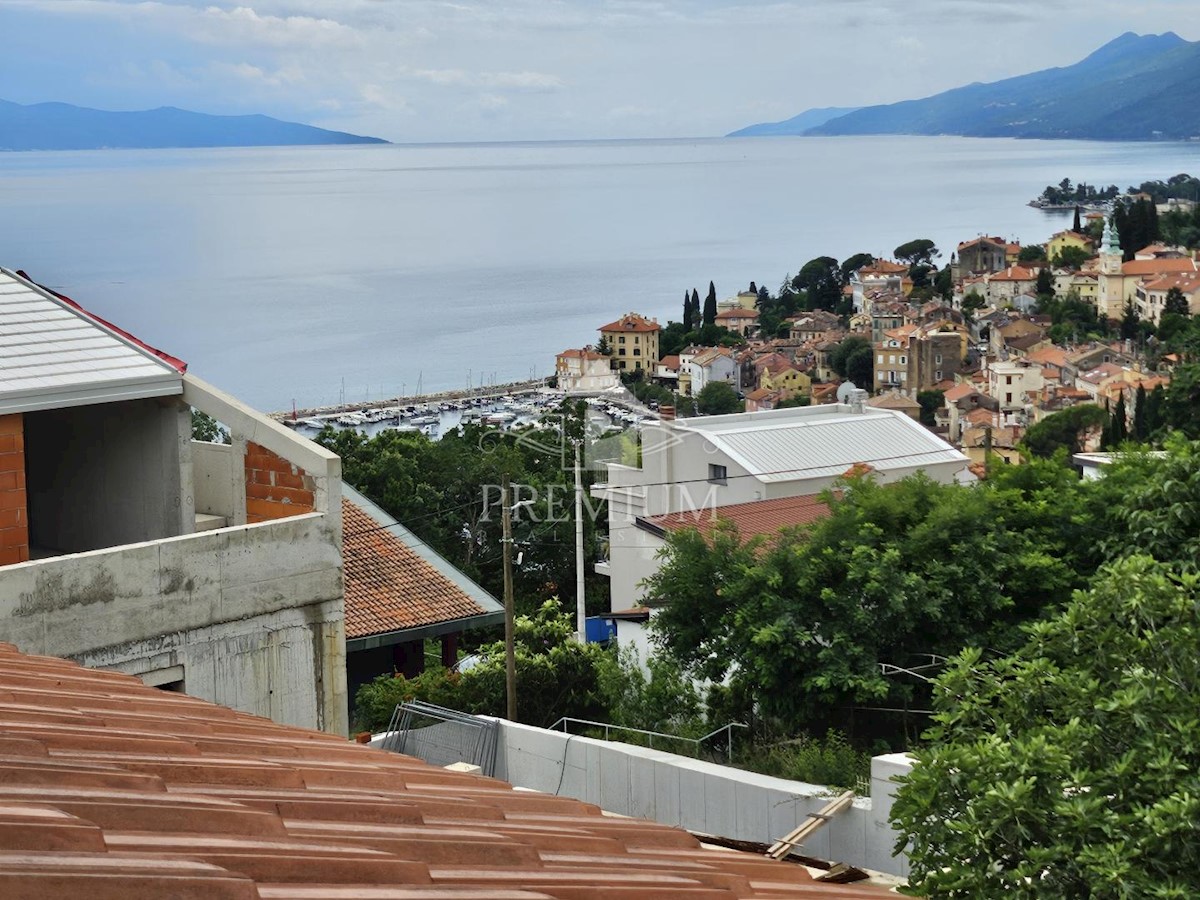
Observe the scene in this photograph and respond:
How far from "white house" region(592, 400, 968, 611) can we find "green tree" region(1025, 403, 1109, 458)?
5154cm

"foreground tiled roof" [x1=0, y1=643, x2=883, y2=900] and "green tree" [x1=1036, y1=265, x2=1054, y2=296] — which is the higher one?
"foreground tiled roof" [x1=0, y1=643, x2=883, y2=900]

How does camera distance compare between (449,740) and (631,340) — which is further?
(631,340)

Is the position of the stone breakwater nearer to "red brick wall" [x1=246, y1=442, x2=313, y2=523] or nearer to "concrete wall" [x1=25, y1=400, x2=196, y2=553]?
"concrete wall" [x1=25, y1=400, x2=196, y2=553]

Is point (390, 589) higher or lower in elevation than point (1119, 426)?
higher

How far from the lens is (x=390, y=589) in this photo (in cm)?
1828

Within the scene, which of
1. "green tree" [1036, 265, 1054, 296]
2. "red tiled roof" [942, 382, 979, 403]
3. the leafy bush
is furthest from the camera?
"green tree" [1036, 265, 1054, 296]

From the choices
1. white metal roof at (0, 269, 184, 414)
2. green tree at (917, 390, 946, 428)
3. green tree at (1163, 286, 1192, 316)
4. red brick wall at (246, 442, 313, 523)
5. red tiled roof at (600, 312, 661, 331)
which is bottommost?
green tree at (917, 390, 946, 428)

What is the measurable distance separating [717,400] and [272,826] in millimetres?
→ 104794

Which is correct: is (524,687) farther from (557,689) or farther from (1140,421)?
(1140,421)

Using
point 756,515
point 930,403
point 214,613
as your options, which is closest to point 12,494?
point 214,613

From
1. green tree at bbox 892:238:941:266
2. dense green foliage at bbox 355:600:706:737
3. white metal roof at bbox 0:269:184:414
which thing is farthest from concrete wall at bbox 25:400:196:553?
green tree at bbox 892:238:941:266

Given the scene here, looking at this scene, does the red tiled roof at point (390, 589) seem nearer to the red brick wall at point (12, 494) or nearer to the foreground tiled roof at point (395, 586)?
the foreground tiled roof at point (395, 586)

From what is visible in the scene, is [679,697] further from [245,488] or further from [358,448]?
[358,448]

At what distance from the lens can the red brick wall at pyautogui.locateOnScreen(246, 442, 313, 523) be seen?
905 cm
